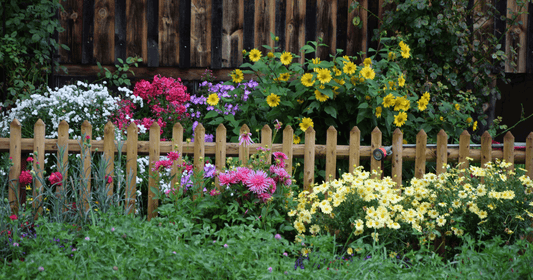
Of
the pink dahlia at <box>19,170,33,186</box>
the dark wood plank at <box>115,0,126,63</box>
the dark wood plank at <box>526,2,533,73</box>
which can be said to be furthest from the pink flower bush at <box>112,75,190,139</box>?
the dark wood plank at <box>526,2,533,73</box>

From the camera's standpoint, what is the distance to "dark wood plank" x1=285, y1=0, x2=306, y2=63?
6148 mm

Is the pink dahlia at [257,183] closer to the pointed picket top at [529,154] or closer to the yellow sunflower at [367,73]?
the yellow sunflower at [367,73]

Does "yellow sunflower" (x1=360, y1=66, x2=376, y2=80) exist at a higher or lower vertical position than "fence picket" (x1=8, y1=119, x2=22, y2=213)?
higher

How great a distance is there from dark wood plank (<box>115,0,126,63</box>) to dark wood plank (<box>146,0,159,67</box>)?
284 millimetres

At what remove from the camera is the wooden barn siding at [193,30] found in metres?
6.00

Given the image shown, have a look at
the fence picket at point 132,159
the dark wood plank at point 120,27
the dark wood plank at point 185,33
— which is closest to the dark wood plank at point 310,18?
the dark wood plank at point 185,33

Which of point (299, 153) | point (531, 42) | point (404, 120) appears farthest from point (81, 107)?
point (531, 42)

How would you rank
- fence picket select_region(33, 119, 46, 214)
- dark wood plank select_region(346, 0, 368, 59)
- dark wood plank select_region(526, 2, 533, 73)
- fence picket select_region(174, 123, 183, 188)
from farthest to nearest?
dark wood plank select_region(526, 2, 533, 73), dark wood plank select_region(346, 0, 368, 59), fence picket select_region(174, 123, 183, 188), fence picket select_region(33, 119, 46, 214)

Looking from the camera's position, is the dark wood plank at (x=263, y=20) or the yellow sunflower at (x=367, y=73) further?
the dark wood plank at (x=263, y=20)

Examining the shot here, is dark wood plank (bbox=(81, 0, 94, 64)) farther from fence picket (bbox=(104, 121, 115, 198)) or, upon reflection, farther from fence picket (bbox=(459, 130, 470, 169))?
fence picket (bbox=(459, 130, 470, 169))

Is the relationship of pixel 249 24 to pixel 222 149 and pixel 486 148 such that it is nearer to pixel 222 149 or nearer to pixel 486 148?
pixel 222 149

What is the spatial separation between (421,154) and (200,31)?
10.3 ft

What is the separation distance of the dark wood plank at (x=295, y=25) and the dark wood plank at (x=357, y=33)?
57 cm

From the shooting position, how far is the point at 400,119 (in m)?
4.50
